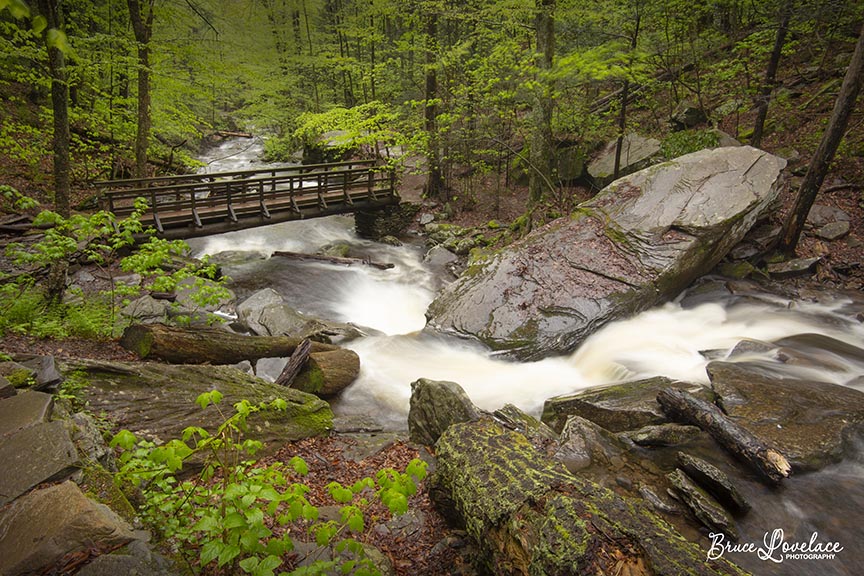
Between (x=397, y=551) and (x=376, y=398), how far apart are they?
3.37 metres

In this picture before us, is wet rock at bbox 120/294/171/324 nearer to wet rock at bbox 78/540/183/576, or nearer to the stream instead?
the stream

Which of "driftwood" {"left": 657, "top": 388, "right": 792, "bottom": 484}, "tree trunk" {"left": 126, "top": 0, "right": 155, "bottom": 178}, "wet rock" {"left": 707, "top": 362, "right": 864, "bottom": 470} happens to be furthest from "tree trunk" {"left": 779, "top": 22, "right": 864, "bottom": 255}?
"tree trunk" {"left": 126, "top": 0, "right": 155, "bottom": 178}

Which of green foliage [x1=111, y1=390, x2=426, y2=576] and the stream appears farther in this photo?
the stream

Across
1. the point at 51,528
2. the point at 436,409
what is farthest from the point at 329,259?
the point at 51,528

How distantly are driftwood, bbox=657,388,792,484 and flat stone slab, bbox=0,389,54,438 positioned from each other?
18.8ft

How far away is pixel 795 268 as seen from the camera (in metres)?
9.13

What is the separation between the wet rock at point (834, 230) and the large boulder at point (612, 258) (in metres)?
1.89

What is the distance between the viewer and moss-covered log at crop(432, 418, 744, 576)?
7.11ft

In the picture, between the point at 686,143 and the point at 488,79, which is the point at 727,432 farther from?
the point at 488,79

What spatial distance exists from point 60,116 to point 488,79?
955 centimetres

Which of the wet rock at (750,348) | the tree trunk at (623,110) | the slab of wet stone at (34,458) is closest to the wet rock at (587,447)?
the wet rock at (750,348)

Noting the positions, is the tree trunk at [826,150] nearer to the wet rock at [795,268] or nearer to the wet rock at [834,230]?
the wet rock at [795,268]

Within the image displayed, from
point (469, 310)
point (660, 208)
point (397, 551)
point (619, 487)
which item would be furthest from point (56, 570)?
point (660, 208)

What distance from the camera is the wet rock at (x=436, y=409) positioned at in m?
4.64
